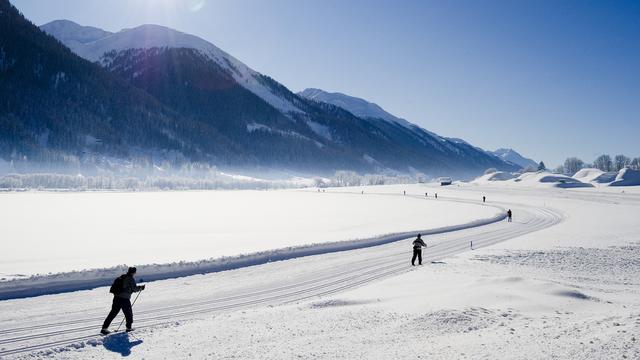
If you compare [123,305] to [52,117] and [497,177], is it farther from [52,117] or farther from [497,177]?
[52,117]

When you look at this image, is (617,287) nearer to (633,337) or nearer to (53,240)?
(633,337)

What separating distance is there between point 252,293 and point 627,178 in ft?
412

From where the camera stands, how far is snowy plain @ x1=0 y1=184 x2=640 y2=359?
1055 cm

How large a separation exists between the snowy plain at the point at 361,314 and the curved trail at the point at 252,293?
0.18ft

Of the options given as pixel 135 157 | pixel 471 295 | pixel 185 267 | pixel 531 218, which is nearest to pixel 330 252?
pixel 185 267

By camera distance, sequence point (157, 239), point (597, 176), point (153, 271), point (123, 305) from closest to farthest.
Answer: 1. point (123, 305)
2. point (153, 271)
3. point (157, 239)
4. point (597, 176)

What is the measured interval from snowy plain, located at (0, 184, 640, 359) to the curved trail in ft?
0.18

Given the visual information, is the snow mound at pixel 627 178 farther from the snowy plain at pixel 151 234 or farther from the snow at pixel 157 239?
the snow at pixel 157 239

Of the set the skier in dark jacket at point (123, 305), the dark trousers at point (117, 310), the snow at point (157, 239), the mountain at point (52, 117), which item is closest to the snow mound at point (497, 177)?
the snow at point (157, 239)

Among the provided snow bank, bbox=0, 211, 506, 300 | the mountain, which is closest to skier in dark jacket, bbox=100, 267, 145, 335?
snow bank, bbox=0, 211, 506, 300

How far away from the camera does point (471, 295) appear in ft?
49.3

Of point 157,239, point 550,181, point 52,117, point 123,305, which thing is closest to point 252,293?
point 123,305

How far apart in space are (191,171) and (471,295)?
16830cm

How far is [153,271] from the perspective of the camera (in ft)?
65.1
